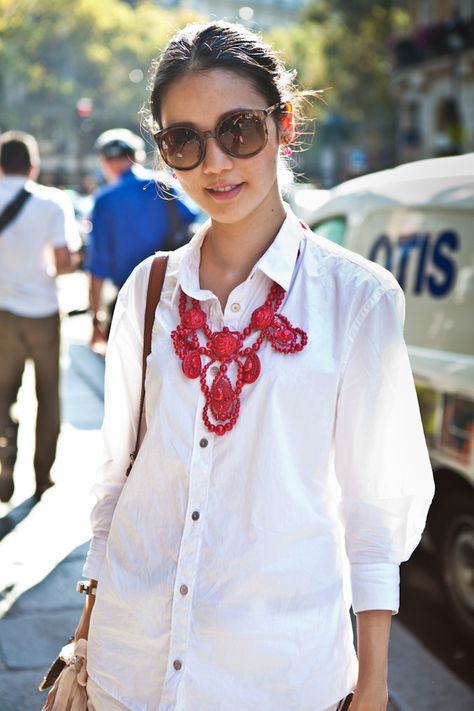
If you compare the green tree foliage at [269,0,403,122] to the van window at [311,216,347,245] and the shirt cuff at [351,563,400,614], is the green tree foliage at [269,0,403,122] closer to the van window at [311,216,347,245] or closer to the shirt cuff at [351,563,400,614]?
the van window at [311,216,347,245]

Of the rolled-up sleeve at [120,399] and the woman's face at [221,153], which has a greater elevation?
the woman's face at [221,153]

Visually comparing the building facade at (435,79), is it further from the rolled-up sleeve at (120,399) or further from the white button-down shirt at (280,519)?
the white button-down shirt at (280,519)

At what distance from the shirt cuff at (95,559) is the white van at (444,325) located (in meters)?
2.57

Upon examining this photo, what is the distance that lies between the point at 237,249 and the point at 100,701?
831mm

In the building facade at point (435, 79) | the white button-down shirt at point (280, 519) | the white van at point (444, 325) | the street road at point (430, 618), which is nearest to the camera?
the white button-down shirt at point (280, 519)

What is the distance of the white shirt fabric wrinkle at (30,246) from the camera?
5.74 meters

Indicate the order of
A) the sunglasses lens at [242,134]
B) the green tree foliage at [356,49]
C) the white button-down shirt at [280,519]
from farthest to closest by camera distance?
1. the green tree foliage at [356,49]
2. the sunglasses lens at [242,134]
3. the white button-down shirt at [280,519]

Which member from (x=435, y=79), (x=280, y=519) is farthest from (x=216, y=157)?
(x=435, y=79)

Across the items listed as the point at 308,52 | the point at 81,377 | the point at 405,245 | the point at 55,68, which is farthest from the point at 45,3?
the point at 405,245

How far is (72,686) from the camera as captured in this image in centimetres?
180

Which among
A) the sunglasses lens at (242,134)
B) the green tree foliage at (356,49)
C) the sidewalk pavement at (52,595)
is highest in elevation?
the green tree foliage at (356,49)

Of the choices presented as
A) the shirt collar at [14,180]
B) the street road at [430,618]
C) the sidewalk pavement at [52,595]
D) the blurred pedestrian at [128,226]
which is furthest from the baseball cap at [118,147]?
the street road at [430,618]

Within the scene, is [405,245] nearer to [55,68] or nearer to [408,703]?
[408,703]

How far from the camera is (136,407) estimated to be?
1.96m
